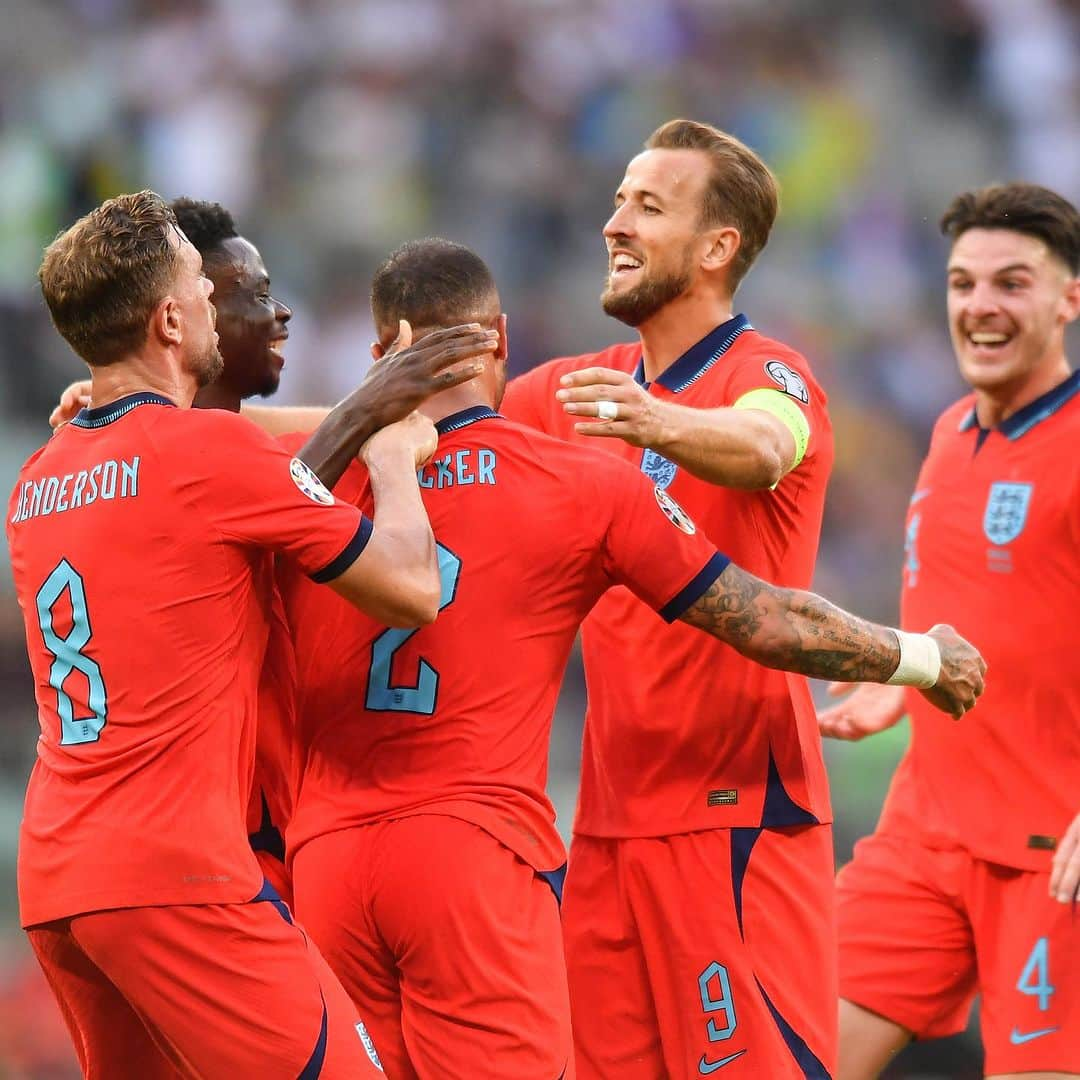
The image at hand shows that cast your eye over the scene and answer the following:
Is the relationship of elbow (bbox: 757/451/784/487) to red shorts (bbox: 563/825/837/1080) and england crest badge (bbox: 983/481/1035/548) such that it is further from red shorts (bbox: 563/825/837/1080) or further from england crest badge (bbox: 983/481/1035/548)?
england crest badge (bbox: 983/481/1035/548)

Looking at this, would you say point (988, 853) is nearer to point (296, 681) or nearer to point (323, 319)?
point (296, 681)

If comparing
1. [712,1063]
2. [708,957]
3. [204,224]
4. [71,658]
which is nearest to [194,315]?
[71,658]

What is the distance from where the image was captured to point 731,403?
4977mm

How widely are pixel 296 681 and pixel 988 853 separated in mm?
2411

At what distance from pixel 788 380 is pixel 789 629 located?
33.4 inches

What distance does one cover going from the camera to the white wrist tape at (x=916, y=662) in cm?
454

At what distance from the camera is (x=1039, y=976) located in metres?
5.45

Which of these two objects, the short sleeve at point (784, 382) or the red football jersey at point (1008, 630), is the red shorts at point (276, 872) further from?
the red football jersey at point (1008, 630)

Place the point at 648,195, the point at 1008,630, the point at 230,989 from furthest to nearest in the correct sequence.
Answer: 1. the point at 1008,630
2. the point at 648,195
3. the point at 230,989

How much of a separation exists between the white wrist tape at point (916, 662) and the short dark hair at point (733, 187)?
1308 millimetres

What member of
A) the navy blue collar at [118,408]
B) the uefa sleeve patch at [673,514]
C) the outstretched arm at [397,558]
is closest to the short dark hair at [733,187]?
the uefa sleeve patch at [673,514]

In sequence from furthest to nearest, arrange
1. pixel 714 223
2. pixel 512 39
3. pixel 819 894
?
pixel 512 39
pixel 714 223
pixel 819 894

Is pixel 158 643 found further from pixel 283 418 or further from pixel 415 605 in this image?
pixel 283 418

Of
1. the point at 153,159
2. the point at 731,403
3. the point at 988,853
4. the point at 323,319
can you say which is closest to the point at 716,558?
the point at 731,403
